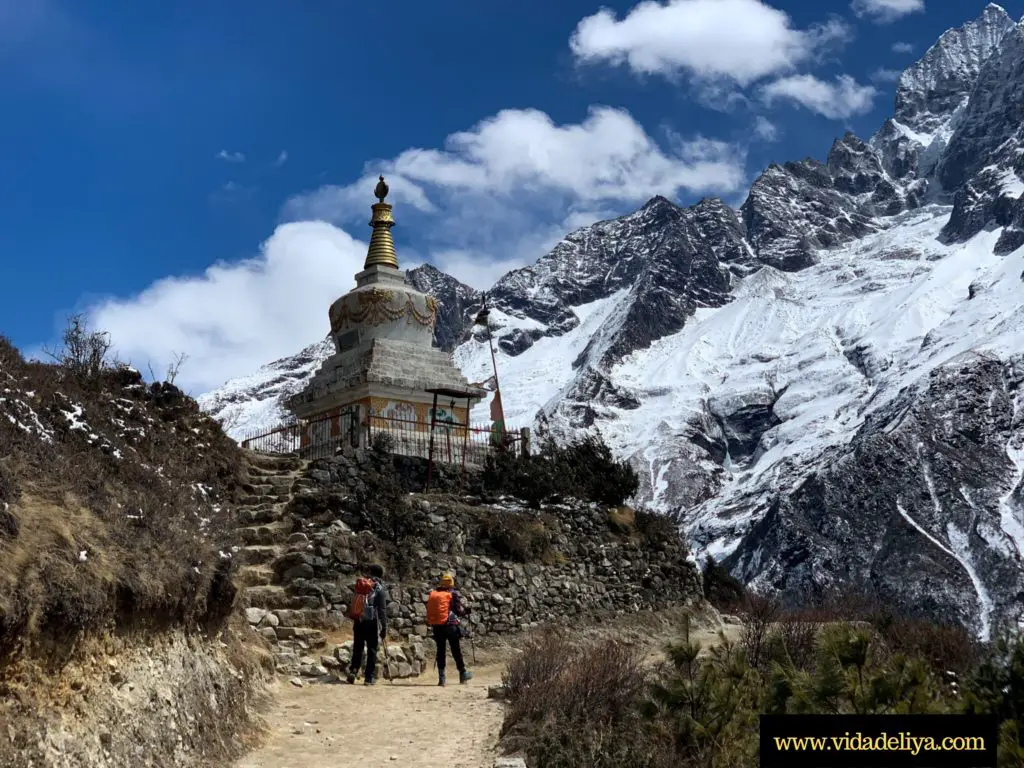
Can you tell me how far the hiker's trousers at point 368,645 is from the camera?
12.0 m

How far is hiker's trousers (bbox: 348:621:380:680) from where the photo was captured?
12.0 meters

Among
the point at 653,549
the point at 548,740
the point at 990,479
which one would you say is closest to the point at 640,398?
the point at 990,479

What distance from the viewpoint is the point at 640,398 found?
197875 mm

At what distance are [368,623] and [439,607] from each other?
98 centimetres

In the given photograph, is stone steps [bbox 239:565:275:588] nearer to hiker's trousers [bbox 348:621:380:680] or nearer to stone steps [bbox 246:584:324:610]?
stone steps [bbox 246:584:324:610]

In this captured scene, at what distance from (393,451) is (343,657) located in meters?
6.23

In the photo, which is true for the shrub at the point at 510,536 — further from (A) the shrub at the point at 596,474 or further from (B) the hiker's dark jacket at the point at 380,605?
(B) the hiker's dark jacket at the point at 380,605

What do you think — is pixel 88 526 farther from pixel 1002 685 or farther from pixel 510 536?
pixel 510 536

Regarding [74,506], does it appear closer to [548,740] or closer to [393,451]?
[548,740]

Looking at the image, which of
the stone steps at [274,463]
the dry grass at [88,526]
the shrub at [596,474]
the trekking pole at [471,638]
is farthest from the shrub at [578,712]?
the shrub at [596,474]

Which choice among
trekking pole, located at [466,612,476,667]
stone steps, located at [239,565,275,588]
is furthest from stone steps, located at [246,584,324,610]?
trekking pole, located at [466,612,476,667]

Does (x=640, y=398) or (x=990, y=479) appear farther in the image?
(x=640, y=398)

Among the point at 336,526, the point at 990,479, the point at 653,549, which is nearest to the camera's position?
the point at 336,526

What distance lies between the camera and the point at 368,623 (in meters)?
11.9
